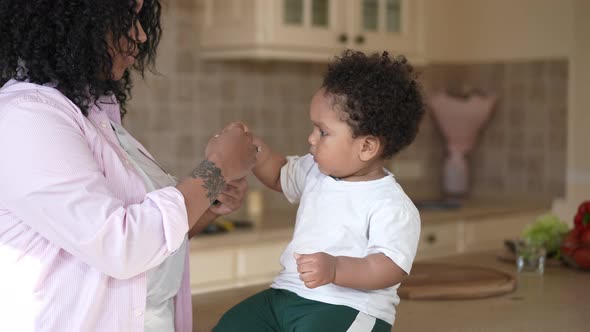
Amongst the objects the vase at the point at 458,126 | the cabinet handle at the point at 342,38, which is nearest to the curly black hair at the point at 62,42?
the cabinet handle at the point at 342,38

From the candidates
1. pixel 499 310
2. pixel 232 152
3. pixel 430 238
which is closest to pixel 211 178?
pixel 232 152

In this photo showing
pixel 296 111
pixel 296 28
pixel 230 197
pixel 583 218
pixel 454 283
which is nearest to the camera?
pixel 230 197

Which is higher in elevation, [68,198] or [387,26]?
[387,26]

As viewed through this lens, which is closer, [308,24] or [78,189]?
[78,189]

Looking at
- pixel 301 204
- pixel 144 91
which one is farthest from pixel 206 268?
pixel 301 204

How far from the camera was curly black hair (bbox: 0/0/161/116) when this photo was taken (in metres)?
1.33

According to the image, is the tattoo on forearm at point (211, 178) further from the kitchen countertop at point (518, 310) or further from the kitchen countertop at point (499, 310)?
the kitchen countertop at point (518, 310)

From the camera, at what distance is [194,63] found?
3.79 metres

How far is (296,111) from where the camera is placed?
416cm

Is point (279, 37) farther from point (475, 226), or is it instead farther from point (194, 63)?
point (475, 226)

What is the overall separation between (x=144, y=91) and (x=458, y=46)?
69.5 inches

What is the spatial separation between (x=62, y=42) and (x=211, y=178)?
31 centimetres

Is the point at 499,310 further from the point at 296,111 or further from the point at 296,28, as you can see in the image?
the point at 296,111

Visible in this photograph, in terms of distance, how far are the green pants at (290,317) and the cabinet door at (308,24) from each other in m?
2.15
